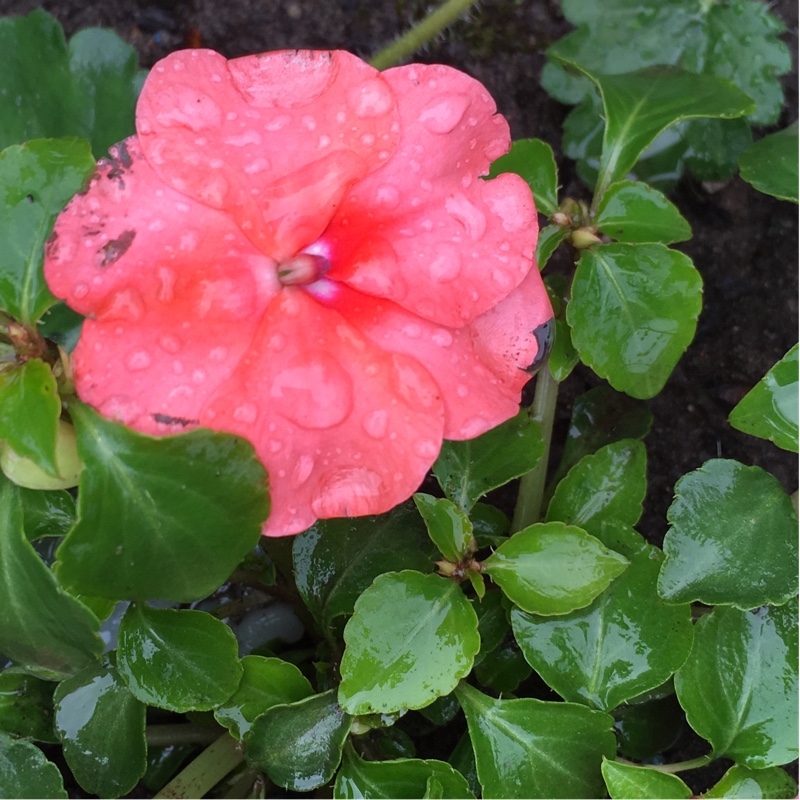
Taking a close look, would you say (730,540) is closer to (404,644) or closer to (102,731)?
(404,644)

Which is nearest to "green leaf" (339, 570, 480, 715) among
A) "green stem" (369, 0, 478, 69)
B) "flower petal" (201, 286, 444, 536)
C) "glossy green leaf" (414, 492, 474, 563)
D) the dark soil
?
"glossy green leaf" (414, 492, 474, 563)

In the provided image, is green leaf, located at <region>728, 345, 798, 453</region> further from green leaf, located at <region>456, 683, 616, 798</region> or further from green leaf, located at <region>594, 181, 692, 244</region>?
green leaf, located at <region>456, 683, 616, 798</region>

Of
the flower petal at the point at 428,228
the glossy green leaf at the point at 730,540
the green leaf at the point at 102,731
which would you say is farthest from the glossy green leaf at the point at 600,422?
the green leaf at the point at 102,731

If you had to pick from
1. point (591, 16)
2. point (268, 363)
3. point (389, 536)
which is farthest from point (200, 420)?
point (591, 16)

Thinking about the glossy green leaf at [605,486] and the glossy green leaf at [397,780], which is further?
the glossy green leaf at [605,486]

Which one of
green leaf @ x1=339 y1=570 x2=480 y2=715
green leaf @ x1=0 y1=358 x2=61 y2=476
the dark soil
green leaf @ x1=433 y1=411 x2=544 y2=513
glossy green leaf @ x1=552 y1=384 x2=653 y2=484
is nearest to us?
green leaf @ x1=0 y1=358 x2=61 y2=476

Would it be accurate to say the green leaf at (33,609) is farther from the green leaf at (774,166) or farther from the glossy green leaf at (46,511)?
the green leaf at (774,166)

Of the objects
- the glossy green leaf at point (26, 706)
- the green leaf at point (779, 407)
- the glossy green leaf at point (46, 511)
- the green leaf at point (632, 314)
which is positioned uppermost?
the green leaf at point (632, 314)
